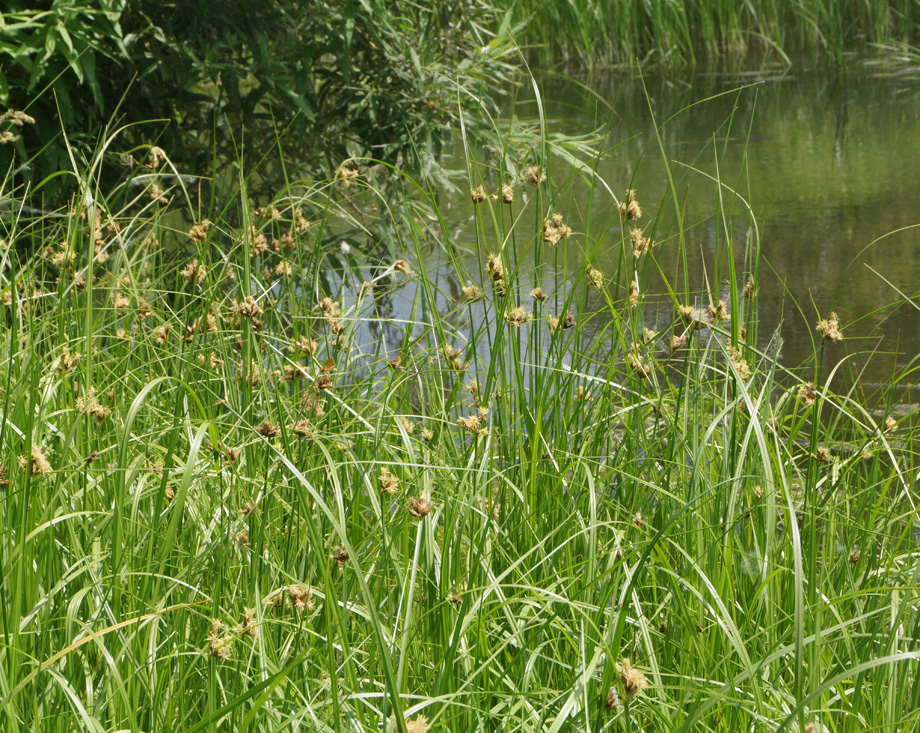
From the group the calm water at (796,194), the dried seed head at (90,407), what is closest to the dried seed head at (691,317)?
the calm water at (796,194)

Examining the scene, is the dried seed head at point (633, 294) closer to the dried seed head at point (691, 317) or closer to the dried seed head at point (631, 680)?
the dried seed head at point (691, 317)

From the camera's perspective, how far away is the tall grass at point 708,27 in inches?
354

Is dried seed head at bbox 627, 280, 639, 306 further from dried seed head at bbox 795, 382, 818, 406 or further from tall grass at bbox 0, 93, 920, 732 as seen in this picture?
dried seed head at bbox 795, 382, 818, 406

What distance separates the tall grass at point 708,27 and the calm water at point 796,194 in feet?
2.56

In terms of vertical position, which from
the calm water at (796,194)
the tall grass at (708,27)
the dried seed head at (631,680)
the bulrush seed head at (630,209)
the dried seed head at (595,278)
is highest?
the bulrush seed head at (630,209)

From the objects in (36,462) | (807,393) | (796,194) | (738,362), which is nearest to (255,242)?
(36,462)

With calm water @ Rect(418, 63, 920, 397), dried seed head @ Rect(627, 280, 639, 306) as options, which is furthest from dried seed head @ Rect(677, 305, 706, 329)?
calm water @ Rect(418, 63, 920, 397)

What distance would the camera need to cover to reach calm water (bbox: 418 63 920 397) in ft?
11.3

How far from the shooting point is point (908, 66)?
8.39 m

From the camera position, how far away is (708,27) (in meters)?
9.34

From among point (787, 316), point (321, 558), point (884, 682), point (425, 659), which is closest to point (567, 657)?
point (425, 659)

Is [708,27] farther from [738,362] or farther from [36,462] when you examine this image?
[36,462]

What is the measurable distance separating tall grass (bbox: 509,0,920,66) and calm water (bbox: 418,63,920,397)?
30.7 inches

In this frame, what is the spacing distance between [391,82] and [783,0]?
6.82m
